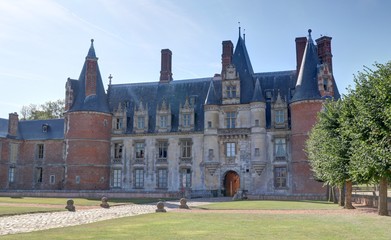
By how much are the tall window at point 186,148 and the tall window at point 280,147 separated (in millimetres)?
8323

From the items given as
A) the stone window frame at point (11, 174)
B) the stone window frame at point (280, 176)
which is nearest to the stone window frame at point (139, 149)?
the stone window frame at point (280, 176)

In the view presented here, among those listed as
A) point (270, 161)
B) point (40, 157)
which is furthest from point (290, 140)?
point (40, 157)

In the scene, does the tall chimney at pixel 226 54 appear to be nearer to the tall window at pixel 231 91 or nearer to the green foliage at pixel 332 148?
the tall window at pixel 231 91

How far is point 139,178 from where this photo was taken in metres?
43.0

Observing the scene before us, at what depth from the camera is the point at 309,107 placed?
1435 inches

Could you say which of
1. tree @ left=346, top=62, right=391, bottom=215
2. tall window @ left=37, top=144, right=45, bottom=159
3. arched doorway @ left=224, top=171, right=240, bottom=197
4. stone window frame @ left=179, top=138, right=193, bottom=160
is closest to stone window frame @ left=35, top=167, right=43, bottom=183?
tall window @ left=37, top=144, right=45, bottom=159

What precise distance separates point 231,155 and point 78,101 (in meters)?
15.8

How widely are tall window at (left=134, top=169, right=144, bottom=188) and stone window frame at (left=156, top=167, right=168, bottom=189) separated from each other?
166 cm

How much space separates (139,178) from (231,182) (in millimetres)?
9101

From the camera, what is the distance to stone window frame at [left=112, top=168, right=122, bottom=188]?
43.3 m

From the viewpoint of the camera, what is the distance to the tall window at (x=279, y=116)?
1521 inches

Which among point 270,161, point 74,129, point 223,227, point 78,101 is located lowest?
point 223,227

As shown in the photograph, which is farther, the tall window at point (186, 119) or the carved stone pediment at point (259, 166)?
the tall window at point (186, 119)

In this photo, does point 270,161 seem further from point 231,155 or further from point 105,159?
point 105,159
